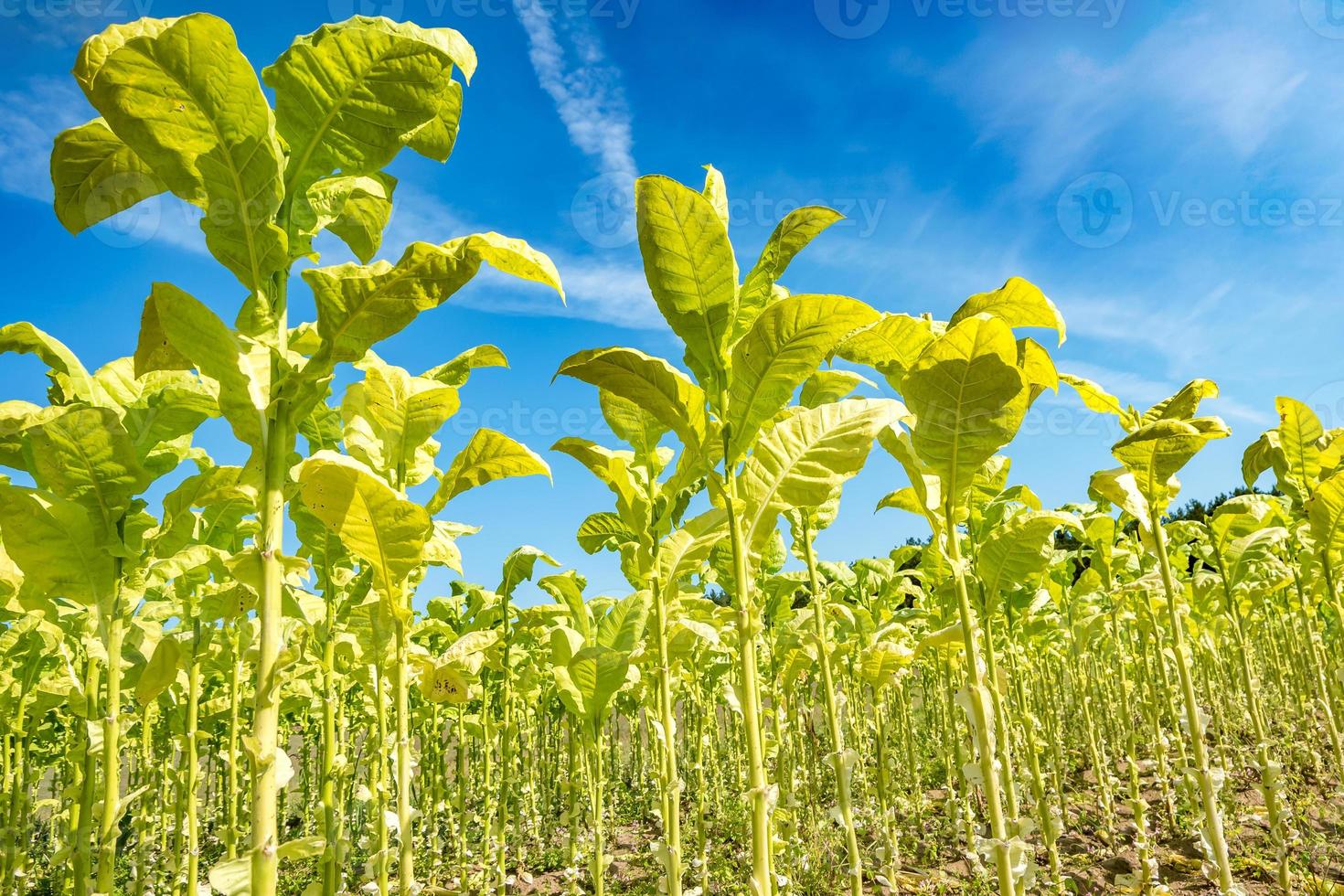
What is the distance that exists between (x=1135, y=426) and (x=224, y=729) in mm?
11524

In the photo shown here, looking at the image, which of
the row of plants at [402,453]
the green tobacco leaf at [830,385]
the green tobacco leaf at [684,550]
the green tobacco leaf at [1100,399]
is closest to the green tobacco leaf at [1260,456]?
the row of plants at [402,453]

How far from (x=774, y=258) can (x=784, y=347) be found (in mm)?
455

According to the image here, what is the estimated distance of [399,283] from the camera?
2018mm

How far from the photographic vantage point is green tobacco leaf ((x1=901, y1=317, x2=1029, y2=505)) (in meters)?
2.30

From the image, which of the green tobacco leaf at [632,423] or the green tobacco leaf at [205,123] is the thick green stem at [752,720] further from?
the green tobacco leaf at [205,123]

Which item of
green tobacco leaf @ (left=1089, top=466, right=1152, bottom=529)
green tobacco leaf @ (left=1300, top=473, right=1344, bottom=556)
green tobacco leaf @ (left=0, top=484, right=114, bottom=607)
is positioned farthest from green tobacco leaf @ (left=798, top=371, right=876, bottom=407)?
green tobacco leaf @ (left=1300, top=473, right=1344, bottom=556)

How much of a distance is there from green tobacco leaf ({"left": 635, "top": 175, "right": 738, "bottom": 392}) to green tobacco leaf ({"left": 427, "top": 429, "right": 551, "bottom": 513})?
2.57 ft

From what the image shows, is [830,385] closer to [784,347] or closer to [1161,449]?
[784,347]

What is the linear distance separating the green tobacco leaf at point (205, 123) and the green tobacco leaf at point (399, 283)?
26 cm

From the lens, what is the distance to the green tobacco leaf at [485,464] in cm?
284

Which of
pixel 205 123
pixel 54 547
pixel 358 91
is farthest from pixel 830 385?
pixel 54 547

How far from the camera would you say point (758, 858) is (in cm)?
217

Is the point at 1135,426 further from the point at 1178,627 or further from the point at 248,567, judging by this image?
the point at 248,567

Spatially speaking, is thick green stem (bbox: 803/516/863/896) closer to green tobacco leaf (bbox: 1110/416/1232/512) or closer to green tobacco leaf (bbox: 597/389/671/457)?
green tobacco leaf (bbox: 597/389/671/457)
